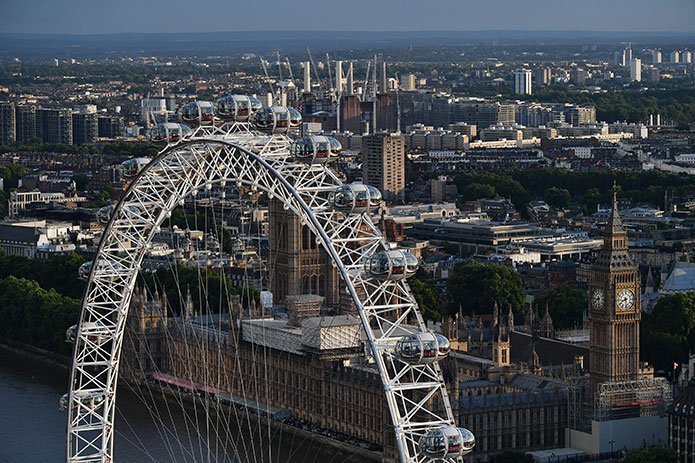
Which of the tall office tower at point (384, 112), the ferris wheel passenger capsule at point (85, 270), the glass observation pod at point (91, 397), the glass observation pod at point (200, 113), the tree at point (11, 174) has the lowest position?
the tall office tower at point (384, 112)

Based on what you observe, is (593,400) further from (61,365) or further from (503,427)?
(61,365)

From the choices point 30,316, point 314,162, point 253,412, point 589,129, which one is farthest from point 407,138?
point 314,162

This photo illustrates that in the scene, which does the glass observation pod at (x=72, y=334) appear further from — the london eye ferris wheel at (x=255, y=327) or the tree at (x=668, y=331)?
the tree at (x=668, y=331)

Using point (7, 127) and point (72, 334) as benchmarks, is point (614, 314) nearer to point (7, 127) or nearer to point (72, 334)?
point (72, 334)

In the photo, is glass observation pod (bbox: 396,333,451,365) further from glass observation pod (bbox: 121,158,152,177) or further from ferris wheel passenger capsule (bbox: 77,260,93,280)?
ferris wheel passenger capsule (bbox: 77,260,93,280)

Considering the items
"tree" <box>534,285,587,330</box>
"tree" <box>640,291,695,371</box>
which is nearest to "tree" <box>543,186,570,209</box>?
"tree" <box>534,285,587,330</box>

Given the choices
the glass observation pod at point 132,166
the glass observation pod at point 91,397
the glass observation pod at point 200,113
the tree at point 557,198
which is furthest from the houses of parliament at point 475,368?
the tree at point 557,198

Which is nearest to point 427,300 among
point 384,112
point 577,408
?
point 577,408
